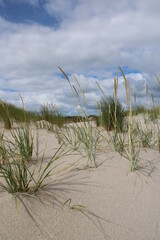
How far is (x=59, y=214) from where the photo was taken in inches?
40.8

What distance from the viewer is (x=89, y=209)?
1106 mm

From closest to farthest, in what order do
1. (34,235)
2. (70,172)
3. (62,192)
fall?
(34,235) < (62,192) < (70,172)

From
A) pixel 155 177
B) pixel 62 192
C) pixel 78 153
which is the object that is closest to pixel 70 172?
pixel 62 192

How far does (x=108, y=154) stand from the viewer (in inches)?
72.0

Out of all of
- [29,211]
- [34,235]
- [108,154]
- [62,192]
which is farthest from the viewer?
[108,154]

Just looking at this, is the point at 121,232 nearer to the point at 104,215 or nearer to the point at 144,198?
the point at 104,215

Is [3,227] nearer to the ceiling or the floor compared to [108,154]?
nearer to the floor

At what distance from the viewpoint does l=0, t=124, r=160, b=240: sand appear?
0.96 m

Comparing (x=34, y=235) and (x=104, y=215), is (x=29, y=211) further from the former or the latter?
(x=104, y=215)

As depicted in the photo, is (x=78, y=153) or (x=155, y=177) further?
(x=78, y=153)

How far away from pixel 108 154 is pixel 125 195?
568mm

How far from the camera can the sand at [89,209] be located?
0.96m

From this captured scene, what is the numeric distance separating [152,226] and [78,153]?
901mm

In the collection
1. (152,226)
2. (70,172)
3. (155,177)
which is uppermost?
(70,172)
